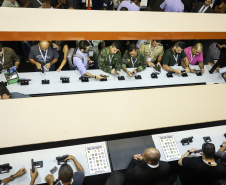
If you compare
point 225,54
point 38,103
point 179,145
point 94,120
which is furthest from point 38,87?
point 225,54

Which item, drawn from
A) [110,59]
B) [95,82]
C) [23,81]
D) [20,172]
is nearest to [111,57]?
[110,59]

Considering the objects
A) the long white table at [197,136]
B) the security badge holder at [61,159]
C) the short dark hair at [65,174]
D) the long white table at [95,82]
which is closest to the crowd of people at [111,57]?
the long white table at [95,82]

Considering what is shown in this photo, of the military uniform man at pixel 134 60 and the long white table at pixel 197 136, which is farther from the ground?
the military uniform man at pixel 134 60

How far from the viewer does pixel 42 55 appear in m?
3.94

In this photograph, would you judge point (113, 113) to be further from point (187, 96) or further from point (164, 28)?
point (164, 28)

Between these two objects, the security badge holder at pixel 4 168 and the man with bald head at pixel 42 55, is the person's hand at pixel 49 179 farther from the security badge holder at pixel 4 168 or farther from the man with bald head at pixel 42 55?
the man with bald head at pixel 42 55

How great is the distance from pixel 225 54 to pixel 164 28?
2.42 metres

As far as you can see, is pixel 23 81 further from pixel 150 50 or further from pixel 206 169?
pixel 206 169

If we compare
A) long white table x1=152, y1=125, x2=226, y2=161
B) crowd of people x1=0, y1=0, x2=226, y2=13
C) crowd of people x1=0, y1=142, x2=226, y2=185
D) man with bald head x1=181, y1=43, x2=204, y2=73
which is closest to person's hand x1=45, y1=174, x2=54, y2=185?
crowd of people x1=0, y1=142, x2=226, y2=185

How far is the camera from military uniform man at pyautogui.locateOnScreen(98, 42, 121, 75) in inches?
150

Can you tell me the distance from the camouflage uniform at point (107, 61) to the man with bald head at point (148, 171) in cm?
191

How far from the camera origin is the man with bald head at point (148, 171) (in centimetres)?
246

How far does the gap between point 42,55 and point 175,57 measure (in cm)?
286

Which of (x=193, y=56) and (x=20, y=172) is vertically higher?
(x=193, y=56)
